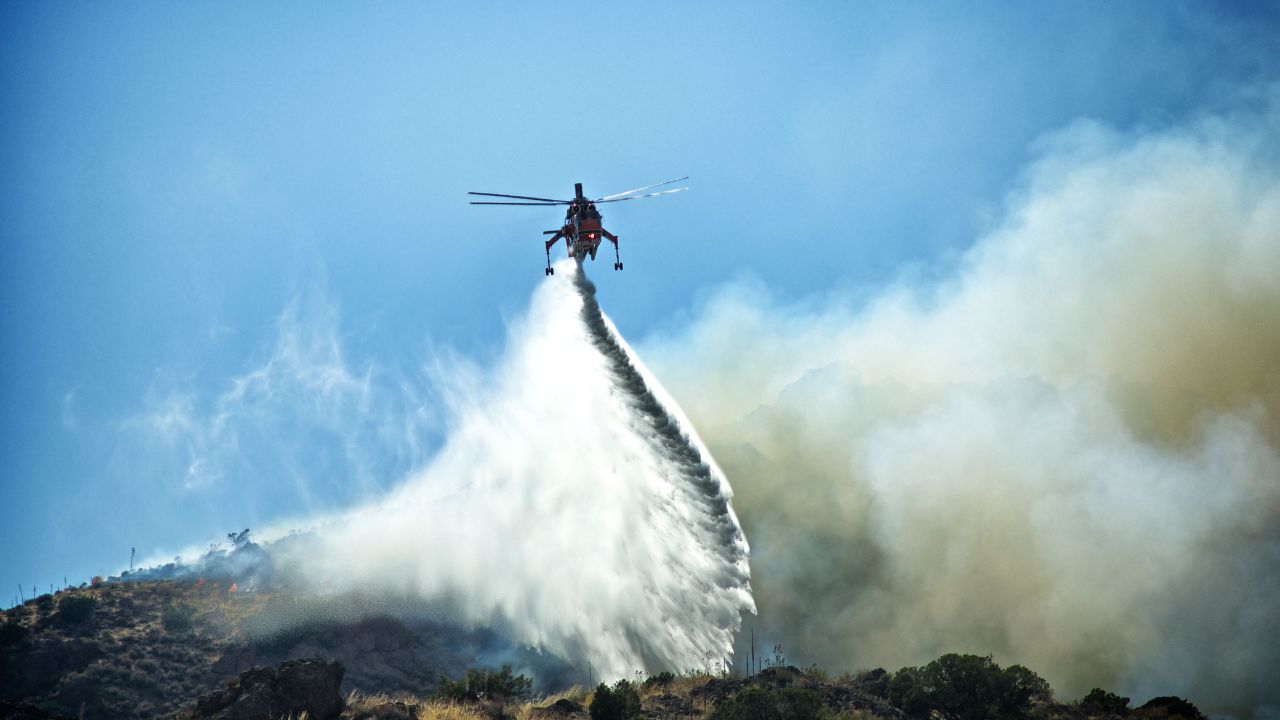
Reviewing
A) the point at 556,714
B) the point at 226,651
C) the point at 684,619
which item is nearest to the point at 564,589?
the point at 684,619

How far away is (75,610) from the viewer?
92.6 metres

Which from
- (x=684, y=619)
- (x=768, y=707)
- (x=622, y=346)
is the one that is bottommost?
(x=768, y=707)

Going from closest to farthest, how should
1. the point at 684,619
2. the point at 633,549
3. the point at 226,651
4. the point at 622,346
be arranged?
1. the point at 622,346
2. the point at 684,619
3. the point at 633,549
4. the point at 226,651

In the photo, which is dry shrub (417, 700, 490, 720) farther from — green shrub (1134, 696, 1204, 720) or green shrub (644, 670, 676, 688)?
green shrub (1134, 696, 1204, 720)

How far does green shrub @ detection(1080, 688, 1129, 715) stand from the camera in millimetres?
41719

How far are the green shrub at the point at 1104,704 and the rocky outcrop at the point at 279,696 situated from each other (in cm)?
3871

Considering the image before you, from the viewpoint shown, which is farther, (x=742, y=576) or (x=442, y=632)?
(x=442, y=632)

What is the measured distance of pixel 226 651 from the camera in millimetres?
93688

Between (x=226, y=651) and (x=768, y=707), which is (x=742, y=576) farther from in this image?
(x=226, y=651)

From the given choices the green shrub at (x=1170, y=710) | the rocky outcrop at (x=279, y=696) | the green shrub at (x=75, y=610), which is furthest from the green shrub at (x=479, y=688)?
the green shrub at (x=75, y=610)

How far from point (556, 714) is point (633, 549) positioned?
39.2 m

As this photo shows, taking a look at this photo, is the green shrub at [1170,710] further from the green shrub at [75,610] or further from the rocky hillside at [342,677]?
the green shrub at [75,610]

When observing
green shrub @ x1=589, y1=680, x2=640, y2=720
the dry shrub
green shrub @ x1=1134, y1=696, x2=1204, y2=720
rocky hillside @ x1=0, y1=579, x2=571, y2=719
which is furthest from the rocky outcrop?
rocky hillside @ x1=0, y1=579, x2=571, y2=719

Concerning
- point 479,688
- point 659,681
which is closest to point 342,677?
point 479,688
